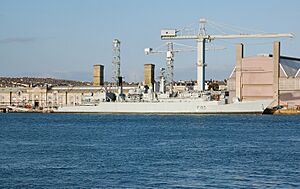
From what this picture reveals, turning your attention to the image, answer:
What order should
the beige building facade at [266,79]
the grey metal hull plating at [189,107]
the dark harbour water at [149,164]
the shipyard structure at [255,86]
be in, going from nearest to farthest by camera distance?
1. the dark harbour water at [149,164]
2. the grey metal hull plating at [189,107]
3. the shipyard structure at [255,86]
4. the beige building facade at [266,79]

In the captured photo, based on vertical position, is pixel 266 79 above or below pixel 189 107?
above

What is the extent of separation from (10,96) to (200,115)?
46050mm

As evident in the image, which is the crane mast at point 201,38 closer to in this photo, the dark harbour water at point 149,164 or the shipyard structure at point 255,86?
the shipyard structure at point 255,86

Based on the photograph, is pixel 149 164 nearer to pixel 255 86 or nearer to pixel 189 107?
pixel 189 107

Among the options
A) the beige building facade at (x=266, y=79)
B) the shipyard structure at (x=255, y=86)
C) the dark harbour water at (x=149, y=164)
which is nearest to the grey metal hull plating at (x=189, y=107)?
the shipyard structure at (x=255, y=86)

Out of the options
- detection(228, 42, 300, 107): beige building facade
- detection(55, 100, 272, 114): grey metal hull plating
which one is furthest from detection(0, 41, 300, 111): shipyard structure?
detection(55, 100, 272, 114): grey metal hull plating

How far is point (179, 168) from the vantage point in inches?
821

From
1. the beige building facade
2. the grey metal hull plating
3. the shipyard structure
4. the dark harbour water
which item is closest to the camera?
the dark harbour water

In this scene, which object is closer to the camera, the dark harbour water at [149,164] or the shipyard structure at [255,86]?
the dark harbour water at [149,164]

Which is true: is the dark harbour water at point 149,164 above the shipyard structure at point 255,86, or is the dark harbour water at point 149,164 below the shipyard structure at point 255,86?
below

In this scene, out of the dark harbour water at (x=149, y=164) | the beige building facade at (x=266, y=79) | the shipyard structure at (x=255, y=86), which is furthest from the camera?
the beige building facade at (x=266, y=79)

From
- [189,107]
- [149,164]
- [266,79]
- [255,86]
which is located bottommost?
[189,107]

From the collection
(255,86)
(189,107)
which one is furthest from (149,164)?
(255,86)

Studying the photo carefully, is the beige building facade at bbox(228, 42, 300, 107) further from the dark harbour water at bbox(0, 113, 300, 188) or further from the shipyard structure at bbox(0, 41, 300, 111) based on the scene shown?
the dark harbour water at bbox(0, 113, 300, 188)
